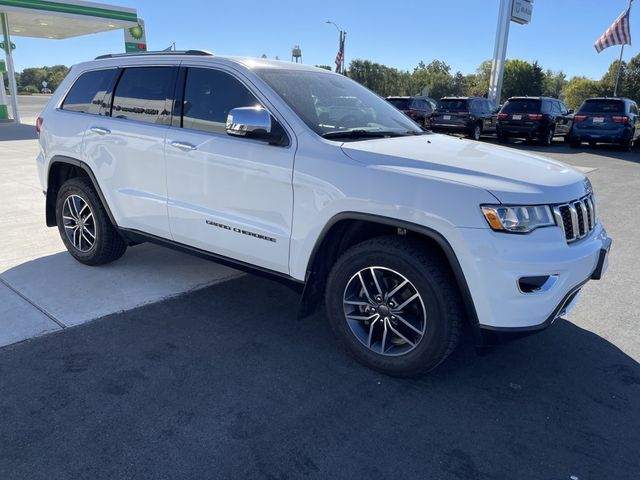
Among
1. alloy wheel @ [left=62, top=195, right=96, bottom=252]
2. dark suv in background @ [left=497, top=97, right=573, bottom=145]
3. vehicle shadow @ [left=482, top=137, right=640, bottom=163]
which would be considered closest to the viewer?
alloy wheel @ [left=62, top=195, right=96, bottom=252]

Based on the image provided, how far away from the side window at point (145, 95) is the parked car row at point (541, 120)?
53.2 ft

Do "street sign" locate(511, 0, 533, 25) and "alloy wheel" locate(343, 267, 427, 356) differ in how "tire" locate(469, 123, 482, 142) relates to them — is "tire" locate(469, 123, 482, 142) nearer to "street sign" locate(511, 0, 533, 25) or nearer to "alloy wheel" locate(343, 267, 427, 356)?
"street sign" locate(511, 0, 533, 25)

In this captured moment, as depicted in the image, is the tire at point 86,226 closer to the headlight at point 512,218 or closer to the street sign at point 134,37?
the headlight at point 512,218

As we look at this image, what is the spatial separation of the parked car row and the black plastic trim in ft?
53.9

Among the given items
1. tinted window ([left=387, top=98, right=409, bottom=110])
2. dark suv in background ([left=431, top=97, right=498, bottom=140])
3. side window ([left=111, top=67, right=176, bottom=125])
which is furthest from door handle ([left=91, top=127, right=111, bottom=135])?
tinted window ([left=387, top=98, right=409, bottom=110])

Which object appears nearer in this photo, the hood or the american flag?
the hood

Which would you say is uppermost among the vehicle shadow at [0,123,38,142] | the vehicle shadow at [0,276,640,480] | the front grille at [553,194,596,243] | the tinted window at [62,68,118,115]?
the tinted window at [62,68,118,115]

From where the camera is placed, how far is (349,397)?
297cm

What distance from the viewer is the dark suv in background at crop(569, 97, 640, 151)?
661 inches

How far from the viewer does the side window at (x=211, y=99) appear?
3639 mm

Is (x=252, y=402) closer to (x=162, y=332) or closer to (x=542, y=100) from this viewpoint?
(x=162, y=332)

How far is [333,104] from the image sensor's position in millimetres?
3791

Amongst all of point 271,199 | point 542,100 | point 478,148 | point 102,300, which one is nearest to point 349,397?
point 271,199

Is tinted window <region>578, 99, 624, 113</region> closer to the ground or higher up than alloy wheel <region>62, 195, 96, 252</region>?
higher up
